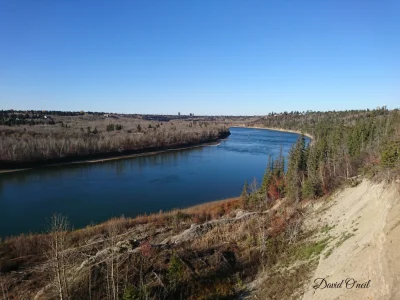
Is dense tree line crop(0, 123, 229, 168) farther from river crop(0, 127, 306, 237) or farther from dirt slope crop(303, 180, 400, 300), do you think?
dirt slope crop(303, 180, 400, 300)

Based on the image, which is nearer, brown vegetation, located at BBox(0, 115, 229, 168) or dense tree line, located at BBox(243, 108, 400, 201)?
dense tree line, located at BBox(243, 108, 400, 201)

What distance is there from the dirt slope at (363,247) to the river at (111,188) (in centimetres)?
2104

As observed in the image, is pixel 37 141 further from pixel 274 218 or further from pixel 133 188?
pixel 274 218

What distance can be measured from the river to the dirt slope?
69.0ft

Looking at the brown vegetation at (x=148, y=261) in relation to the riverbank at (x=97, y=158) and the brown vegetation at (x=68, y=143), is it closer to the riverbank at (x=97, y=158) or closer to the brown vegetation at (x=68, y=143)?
the riverbank at (x=97, y=158)

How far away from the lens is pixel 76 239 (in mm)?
22188

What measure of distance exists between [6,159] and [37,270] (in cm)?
4891

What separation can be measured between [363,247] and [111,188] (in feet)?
123

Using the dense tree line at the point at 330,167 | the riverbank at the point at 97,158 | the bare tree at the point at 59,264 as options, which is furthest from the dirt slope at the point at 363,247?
the riverbank at the point at 97,158

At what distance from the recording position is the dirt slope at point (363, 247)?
8.52 metres

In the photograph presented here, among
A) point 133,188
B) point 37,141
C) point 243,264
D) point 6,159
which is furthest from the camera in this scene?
point 37,141

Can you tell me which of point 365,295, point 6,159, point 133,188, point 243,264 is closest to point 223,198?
point 133,188

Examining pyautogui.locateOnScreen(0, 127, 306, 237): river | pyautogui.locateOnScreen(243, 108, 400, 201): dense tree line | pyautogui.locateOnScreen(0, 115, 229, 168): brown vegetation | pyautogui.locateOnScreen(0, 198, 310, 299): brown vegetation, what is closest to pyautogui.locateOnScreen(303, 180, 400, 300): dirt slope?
pyautogui.locateOnScreen(243, 108, 400, 201): dense tree line

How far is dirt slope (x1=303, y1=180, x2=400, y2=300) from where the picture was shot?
852cm
